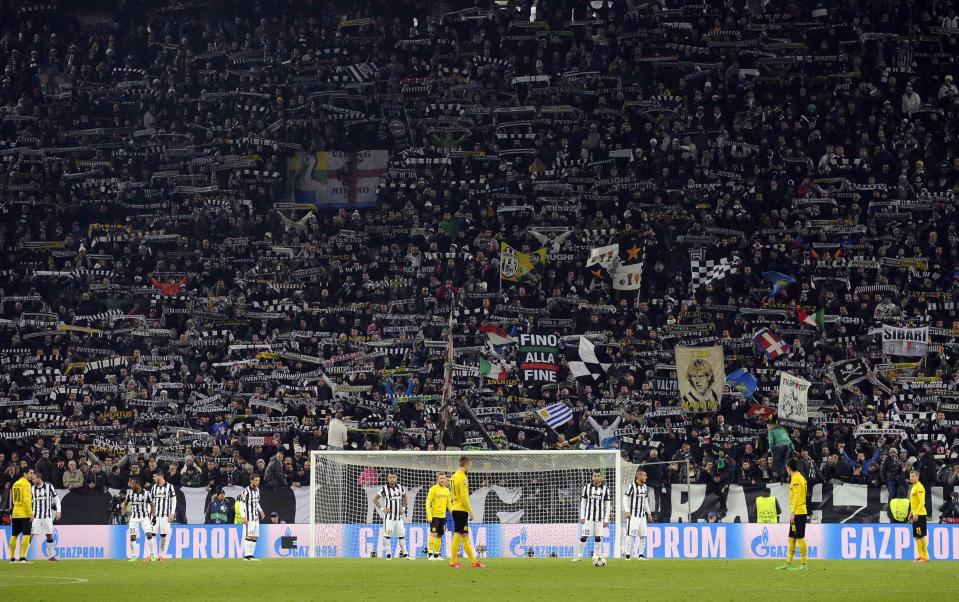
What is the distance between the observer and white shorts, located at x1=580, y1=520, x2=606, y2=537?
26.5 metres

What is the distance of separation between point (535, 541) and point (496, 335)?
8996 mm

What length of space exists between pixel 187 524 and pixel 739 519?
44.2 ft

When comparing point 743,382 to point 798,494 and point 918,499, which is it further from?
point 798,494

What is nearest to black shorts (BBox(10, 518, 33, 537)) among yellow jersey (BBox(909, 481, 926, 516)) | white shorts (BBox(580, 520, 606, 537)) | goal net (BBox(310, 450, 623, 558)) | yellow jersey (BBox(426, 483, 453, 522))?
goal net (BBox(310, 450, 623, 558))

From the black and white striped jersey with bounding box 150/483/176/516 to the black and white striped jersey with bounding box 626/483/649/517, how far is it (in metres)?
10.5

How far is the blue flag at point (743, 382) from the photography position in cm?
3728

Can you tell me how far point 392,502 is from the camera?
31156 millimetres

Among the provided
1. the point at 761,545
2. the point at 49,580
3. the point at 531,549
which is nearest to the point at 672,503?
the point at 761,545

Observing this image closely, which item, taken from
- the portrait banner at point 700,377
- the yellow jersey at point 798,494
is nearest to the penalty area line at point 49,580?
the yellow jersey at point 798,494

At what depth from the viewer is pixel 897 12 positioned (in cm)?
4519

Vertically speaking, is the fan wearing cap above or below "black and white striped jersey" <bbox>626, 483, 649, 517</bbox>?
below

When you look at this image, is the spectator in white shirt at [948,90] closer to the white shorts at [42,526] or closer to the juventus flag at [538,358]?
the juventus flag at [538,358]

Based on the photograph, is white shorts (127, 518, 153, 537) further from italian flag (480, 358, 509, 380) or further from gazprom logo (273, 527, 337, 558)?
italian flag (480, 358, 509, 380)

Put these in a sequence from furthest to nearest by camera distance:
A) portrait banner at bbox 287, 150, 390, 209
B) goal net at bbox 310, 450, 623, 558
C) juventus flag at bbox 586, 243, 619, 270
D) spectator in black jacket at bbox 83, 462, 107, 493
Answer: portrait banner at bbox 287, 150, 390, 209
juventus flag at bbox 586, 243, 619, 270
spectator in black jacket at bbox 83, 462, 107, 493
goal net at bbox 310, 450, 623, 558
